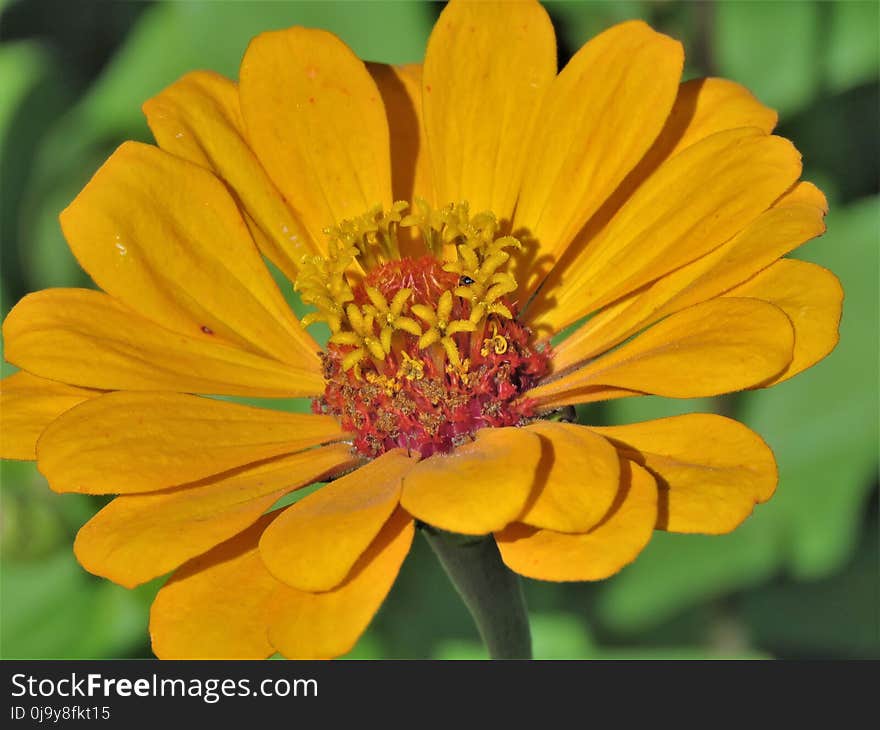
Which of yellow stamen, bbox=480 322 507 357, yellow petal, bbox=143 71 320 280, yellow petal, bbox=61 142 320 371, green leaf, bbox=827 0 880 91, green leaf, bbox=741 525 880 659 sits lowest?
green leaf, bbox=741 525 880 659

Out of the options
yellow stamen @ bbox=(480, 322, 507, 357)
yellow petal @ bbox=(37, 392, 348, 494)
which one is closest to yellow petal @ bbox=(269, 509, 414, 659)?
yellow petal @ bbox=(37, 392, 348, 494)

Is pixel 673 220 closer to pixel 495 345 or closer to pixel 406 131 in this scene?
pixel 495 345

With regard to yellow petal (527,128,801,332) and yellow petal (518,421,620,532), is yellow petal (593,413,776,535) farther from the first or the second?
yellow petal (527,128,801,332)

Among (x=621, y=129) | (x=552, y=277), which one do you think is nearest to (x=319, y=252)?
(x=552, y=277)

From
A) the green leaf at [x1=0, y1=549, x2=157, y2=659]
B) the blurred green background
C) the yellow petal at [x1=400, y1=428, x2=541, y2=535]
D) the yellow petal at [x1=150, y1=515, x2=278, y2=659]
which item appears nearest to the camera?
the yellow petal at [x1=400, y1=428, x2=541, y2=535]

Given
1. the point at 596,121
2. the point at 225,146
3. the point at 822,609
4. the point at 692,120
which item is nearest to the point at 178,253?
the point at 225,146
